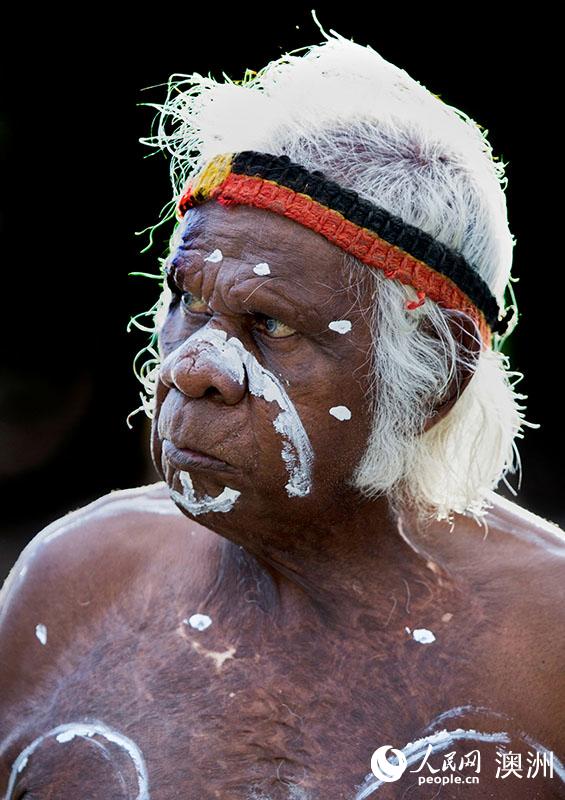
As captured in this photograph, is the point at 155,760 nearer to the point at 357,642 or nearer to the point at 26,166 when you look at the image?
the point at 357,642

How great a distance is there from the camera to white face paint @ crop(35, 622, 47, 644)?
2375 mm

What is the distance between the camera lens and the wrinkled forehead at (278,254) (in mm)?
2025

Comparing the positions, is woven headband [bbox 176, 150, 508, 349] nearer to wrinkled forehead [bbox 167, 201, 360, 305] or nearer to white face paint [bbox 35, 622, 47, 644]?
wrinkled forehead [bbox 167, 201, 360, 305]

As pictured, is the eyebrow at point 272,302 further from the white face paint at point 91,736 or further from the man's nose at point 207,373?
the white face paint at point 91,736

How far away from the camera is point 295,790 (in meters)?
1.99

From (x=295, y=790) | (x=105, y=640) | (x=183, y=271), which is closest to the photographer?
(x=295, y=790)

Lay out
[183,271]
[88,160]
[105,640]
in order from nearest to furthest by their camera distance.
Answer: [183,271]
[105,640]
[88,160]

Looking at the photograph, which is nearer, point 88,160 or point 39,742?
point 39,742

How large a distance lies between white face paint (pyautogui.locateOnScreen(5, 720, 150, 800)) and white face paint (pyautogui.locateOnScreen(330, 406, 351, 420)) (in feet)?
2.65

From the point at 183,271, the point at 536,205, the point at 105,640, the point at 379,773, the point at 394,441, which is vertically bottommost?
the point at 536,205

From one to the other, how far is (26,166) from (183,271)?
410 centimetres

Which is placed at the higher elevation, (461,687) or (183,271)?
(183,271)

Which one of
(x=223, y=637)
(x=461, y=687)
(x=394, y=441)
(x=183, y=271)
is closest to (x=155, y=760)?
(x=223, y=637)

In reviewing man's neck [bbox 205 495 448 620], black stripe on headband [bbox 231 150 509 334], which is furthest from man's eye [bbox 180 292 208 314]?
man's neck [bbox 205 495 448 620]
